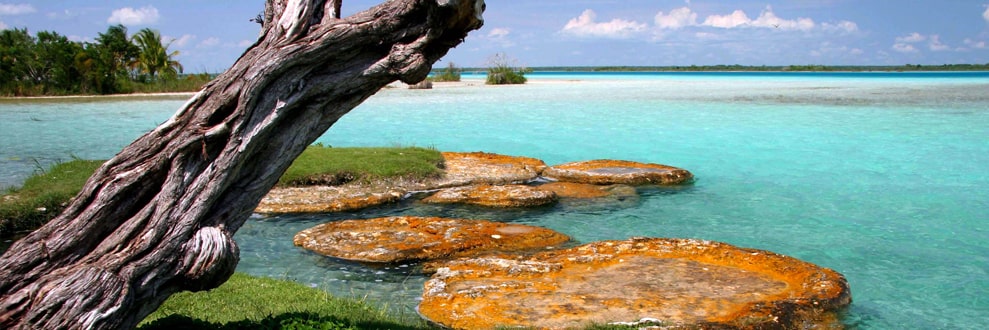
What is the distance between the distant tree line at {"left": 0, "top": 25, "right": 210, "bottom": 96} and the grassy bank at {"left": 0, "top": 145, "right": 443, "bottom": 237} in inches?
1413

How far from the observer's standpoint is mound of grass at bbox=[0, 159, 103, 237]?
1166 cm

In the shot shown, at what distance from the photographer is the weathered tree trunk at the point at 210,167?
4.02 metres

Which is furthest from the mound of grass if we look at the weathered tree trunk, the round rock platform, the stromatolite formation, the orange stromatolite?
the stromatolite formation

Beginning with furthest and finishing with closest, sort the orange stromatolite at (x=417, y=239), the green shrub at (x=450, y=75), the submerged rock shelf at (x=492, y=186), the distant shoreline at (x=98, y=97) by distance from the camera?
the green shrub at (x=450, y=75), the distant shoreline at (x=98, y=97), the submerged rock shelf at (x=492, y=186), the orange stromatolite at (x=417, y=239)

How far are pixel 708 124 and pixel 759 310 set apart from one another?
26.4 meters

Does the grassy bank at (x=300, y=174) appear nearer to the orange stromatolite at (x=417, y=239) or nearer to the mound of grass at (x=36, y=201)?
the mound of grass at (x=36, y=201)

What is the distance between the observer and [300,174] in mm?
14641

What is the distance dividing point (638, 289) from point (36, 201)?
9.67 metres

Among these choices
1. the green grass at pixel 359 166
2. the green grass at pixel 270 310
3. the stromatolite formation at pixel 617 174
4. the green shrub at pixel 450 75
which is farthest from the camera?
the green shrub at pixel 450 75

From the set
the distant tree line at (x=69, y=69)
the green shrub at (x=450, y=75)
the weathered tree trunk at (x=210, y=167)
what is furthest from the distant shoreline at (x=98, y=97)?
the weathered tree trunk at (x=210, y=167)

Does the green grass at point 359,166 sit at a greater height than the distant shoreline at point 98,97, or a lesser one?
greater

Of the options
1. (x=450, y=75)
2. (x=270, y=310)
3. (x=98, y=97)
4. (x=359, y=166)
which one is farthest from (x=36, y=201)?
(x=450, y=75)

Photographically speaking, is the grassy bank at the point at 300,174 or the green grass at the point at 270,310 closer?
the green grass at the point at 270,310

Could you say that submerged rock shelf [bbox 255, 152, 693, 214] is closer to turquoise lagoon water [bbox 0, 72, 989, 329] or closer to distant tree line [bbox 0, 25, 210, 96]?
turquoise lagoon water [bbox 0, 72, 989, 329]
